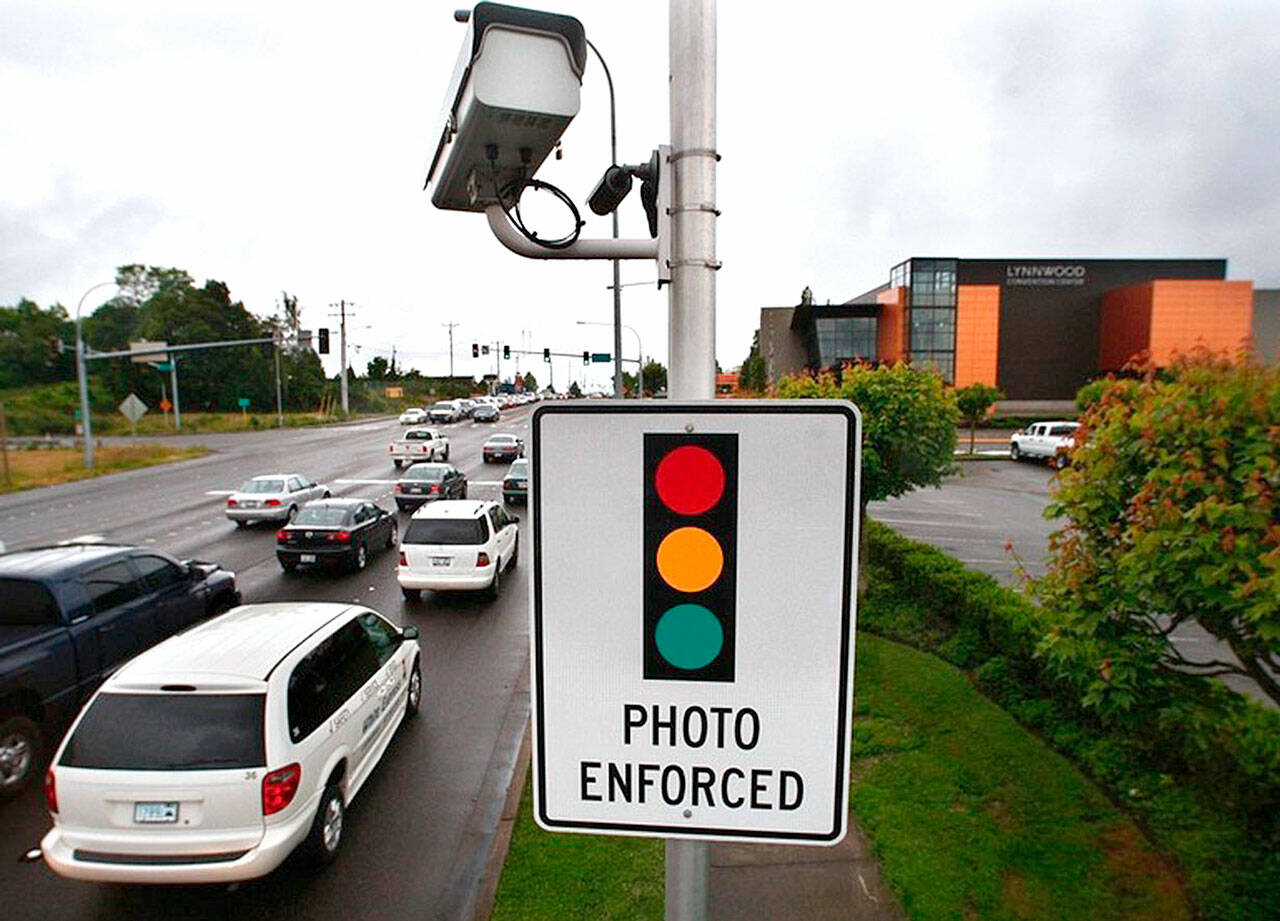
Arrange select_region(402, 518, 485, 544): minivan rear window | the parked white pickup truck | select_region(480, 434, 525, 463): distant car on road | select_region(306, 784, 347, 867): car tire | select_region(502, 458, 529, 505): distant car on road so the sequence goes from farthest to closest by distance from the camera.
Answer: select_region(480, 434, 525, 463): distant car on road < the parked white pickup truck < select_region(502, 458, 529, 505): distant car on road < select_region(402, 518, 485, 544): minivan rear window < select_region(306, 784, 347, 867): car tire

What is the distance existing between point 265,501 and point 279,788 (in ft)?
58.2

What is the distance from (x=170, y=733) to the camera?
209 inches

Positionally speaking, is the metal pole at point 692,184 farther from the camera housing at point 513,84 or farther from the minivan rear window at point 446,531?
the minivan rear window at point 446,531

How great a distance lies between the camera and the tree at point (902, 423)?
1131 cm

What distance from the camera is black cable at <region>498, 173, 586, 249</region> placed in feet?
7.27

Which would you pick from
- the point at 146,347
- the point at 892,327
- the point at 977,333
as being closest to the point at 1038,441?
the point at 977,333

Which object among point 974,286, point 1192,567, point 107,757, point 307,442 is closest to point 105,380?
point 307,442

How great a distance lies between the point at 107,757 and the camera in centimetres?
525

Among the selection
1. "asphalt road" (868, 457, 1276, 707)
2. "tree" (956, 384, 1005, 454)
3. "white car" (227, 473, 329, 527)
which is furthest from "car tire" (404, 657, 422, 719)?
"tree" (956, 384, 1005, 454)

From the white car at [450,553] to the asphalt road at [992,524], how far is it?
7.87 meters

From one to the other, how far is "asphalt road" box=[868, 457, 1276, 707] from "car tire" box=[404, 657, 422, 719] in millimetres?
8058

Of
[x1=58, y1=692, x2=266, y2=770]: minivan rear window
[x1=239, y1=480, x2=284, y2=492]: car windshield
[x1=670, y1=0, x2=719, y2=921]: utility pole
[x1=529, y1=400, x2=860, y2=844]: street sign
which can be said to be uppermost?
[x1=670, y1=0, x2=719, y2=921]: utility pole

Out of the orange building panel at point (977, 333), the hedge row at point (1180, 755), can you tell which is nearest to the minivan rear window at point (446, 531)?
the hedge row at point (1180, 755)

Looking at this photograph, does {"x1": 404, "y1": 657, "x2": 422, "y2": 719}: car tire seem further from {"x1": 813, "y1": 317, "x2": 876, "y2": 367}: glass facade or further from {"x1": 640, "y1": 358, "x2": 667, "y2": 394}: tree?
{"x1": 640, "y1": 358, "x2": 667, "y2": 394}: tree
